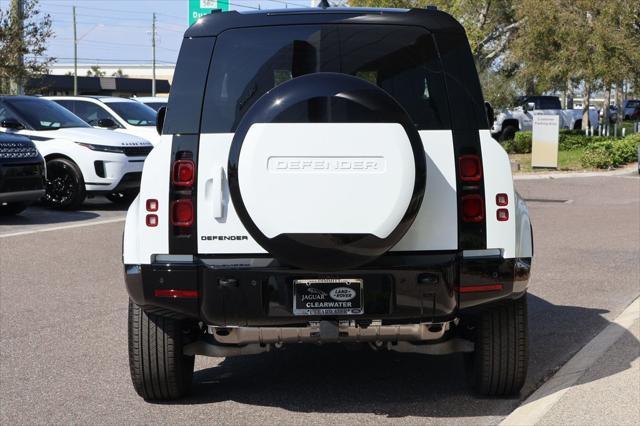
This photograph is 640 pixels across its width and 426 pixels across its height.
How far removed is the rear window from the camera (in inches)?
193

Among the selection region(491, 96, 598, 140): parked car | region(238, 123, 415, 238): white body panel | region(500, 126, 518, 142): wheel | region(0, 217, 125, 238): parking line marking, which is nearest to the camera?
region(238, 123, 415, 238): white body panel

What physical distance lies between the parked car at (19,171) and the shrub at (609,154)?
16.9m

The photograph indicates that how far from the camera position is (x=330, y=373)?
6055 mm

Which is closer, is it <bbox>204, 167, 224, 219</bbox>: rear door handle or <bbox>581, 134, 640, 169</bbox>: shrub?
<bbox>204, 167, 224, 219</bbox>: rear door handle

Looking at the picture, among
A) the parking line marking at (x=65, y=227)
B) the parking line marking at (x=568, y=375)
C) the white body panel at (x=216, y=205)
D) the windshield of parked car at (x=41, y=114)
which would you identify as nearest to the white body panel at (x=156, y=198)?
the white body panel at (x=216, y=205)

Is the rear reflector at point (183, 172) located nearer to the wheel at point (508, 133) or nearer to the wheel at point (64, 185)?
the wheel at point (64, 185)

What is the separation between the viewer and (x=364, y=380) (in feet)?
19.3

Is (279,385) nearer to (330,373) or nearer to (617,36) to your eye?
(330,373)

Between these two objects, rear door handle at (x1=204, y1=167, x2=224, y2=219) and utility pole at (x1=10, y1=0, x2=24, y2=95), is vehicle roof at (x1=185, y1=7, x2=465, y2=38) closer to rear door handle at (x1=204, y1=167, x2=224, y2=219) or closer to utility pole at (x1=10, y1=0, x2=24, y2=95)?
rear door handle at (x1=204, y1=167, x2=224, y2=219)

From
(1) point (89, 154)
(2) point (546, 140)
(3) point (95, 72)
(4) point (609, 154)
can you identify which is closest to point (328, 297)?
(1) point (89, 154)

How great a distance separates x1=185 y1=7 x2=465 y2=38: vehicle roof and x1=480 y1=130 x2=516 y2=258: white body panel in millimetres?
600

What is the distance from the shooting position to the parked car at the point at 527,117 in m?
38.8

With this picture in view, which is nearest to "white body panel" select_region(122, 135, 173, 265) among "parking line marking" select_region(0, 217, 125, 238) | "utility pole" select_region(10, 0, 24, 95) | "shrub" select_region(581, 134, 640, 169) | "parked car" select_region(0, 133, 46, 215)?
"parking line marking" select_region(0, 217, 125, 238)

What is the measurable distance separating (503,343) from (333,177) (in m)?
1.39
